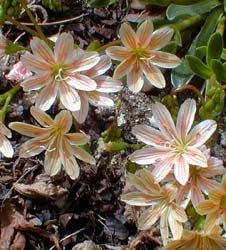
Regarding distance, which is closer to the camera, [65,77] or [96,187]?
[65,77]

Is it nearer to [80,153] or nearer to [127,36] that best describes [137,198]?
[80,153]

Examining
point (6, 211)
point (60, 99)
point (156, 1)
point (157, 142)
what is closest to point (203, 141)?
point (157, 142)

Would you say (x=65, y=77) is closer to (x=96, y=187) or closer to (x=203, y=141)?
(x=203, y=141)

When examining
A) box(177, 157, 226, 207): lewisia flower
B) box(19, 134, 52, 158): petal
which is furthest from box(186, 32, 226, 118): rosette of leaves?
box(19, 134, 52, 158): petal

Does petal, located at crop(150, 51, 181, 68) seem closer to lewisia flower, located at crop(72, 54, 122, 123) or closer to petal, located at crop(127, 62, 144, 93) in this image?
petal, located at crop(127, 62, 144, 93)

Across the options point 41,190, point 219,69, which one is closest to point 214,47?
point 219,69

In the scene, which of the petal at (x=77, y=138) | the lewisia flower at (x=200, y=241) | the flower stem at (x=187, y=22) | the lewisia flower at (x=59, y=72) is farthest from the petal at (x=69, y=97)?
the flower stem at (x=187, y=22)
